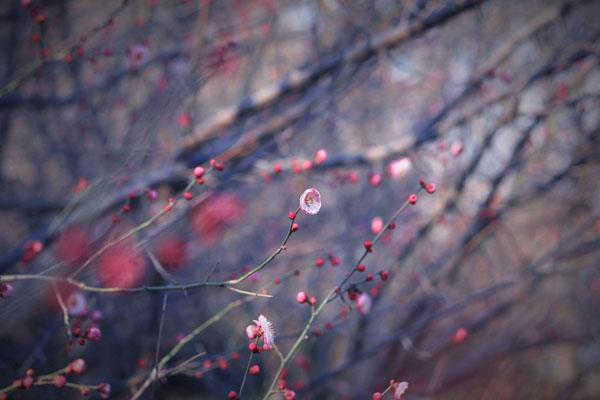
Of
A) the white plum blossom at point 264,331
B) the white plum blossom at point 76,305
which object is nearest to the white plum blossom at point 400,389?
the white plum blossom at point 264,331

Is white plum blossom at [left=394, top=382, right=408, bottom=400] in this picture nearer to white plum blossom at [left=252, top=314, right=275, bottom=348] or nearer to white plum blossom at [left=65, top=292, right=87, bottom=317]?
white plum blossom at [left=252, top=314, right=275, bottom=348]

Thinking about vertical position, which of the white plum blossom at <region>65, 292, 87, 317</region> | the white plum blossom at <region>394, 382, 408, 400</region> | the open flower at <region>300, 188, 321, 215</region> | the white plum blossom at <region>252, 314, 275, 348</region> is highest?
the open flower at <region>300, 188, 321, 215</region>

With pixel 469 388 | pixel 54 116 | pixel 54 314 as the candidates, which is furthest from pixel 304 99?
pixel 469 388

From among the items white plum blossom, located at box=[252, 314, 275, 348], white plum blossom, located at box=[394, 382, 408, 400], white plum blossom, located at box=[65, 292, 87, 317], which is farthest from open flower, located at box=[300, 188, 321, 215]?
white plum blossom, located at box=[65, 292, 87, 317]

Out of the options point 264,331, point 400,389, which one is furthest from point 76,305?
point 400,389

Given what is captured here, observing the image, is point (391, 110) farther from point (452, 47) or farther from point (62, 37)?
point (62, 37)

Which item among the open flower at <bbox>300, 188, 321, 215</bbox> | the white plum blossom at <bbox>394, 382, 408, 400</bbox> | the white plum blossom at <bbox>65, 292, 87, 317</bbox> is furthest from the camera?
the white plum blossom at <bbox>65, 292, 87, 317</bbox>

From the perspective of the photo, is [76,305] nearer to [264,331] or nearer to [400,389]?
[264,331]

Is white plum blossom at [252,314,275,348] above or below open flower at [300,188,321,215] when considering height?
below
